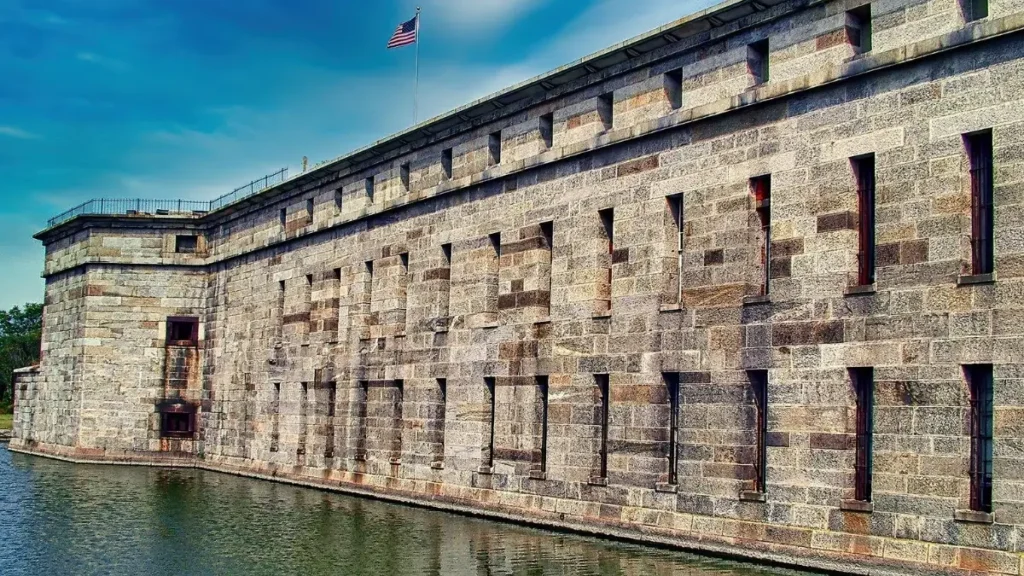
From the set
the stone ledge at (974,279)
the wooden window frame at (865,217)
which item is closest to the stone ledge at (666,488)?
the wooden window frame at (865,217)

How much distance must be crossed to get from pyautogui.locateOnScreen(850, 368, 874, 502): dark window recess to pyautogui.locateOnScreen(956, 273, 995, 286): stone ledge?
227 cm

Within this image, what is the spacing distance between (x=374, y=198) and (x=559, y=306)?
10924 millimetres

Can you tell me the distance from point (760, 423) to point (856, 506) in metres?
2.87

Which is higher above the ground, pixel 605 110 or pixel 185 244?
pixel 605 110

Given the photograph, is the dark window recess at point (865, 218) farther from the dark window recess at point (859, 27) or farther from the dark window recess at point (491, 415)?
the dark window recess at point (491, 415)

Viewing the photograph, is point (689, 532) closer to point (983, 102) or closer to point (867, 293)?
point (867, 293)

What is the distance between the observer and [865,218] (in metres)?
20.8

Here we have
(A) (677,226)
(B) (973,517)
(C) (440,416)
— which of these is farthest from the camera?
(C) (440,416)

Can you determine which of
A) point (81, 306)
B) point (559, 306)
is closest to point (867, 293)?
point (559, 306)

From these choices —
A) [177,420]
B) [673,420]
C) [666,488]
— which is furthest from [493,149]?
[177,420]

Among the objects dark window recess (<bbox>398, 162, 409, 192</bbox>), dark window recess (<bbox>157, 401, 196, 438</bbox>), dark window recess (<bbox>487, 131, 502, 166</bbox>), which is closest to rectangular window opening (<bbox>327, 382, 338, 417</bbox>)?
dark window recess (<bbox>398, 162, 409, 192</bbox>)

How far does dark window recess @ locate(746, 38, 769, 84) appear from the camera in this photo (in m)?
23.2

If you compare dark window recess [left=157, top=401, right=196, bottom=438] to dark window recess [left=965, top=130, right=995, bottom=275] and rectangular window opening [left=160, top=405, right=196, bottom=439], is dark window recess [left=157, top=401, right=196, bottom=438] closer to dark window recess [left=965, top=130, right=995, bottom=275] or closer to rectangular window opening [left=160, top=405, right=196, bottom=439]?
rectangular window opening [left=160, top=405, right=196, bottom=439]

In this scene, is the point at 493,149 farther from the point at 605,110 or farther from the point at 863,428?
the point at 863,428
